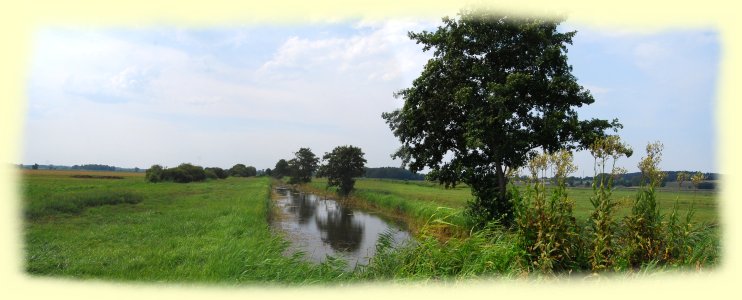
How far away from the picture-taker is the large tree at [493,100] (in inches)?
591

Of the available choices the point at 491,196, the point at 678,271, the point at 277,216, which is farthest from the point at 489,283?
the point at 277,216

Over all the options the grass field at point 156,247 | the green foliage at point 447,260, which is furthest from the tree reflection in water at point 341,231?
the green foliage at point 447,260

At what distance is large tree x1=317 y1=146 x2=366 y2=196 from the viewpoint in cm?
4122

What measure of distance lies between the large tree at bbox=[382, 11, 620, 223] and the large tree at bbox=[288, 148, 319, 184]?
45.8 m

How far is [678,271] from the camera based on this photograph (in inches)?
236

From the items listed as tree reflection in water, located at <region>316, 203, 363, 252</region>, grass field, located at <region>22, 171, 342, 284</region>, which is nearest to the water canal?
tree reflection in water, located at <region>316, 203, 363, 252</region>

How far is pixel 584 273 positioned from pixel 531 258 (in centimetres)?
77

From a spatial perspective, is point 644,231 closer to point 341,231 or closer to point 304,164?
point 341,231

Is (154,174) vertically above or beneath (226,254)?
above

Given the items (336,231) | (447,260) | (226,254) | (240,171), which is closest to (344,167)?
(336,231)

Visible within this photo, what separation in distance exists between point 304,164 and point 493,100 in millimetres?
51250

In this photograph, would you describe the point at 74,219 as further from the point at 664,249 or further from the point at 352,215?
the point at 664,249

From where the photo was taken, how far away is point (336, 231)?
2300 cm

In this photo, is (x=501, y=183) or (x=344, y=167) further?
(x=344, y=167)
